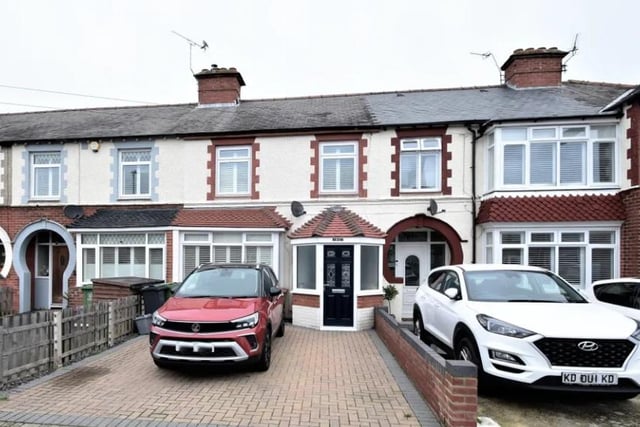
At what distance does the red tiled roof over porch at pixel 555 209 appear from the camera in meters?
9.59

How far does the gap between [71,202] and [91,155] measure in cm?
168

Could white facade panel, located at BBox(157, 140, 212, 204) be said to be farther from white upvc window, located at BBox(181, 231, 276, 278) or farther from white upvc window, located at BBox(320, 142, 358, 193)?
white upvc window, located at BBox(320, 142, 358, 193)

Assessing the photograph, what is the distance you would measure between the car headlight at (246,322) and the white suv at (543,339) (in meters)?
2.89

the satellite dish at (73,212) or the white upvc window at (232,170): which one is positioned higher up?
the white upvc window at (232,170)

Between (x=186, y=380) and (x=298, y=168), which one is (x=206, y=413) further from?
(x=298, y=168)

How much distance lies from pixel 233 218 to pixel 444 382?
824 cm

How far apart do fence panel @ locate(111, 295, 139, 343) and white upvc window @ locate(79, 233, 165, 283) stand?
279cm

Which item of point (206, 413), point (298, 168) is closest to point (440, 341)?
point (206, 413)

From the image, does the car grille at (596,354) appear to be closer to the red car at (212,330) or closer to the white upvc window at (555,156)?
the red car at (212,330)

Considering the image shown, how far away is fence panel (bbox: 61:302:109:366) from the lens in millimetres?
Result: 6270

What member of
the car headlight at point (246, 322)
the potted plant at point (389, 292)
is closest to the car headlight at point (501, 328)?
the car headlight at point (246, 322)

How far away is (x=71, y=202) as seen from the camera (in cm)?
1227

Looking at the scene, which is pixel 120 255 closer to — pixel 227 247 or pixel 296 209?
pixel 227 247

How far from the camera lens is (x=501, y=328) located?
14.8 feet
